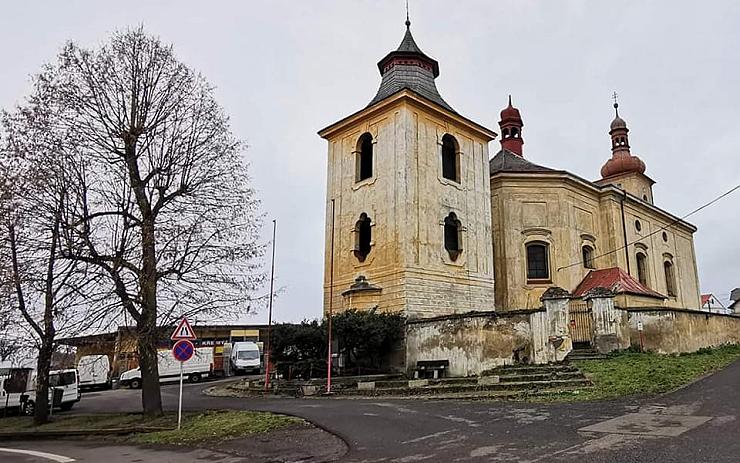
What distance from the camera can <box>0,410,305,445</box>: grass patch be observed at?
40.3ft

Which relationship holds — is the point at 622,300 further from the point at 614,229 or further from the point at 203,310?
the point at 203,310

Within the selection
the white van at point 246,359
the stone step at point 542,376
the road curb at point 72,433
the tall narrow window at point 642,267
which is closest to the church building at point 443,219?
the tall narrow window at point 642,267

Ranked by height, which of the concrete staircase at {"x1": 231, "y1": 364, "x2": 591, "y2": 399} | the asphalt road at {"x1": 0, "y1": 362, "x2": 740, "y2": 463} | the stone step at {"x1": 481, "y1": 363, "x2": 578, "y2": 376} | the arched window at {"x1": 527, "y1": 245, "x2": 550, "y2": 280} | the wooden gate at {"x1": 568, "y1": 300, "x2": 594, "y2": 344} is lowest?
the asphalt road at {"x1": 0, "y1": 362, "x2": 740, "y2": 463}

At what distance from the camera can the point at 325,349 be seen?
2323cm

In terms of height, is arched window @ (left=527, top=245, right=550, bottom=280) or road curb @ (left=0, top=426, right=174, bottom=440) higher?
arched window @ (left=527, top=245, right=550, bottom=280)

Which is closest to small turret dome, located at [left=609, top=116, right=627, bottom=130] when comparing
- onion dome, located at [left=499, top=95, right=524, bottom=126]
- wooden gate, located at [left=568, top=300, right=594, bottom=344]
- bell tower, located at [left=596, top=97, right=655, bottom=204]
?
bell tower, located at [left=596, top=97, right=655, bottom=204]

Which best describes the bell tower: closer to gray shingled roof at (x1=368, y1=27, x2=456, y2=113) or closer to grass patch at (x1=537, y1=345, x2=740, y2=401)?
gray shingled roof at (x1=368, y1=27, x2=456, y2=113)

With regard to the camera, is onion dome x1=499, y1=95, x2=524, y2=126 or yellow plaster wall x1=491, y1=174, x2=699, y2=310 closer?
yellow plaster wall x1=491, y1=174, x2=699, y2=310

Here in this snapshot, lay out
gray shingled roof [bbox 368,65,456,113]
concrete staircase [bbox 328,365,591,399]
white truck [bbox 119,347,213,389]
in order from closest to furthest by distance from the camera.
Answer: concrete staircase [bbox 328,365,591,399]
gray shingled roof [bbox 368,65,456,113]
white truck [bbox 119,347,213,389]

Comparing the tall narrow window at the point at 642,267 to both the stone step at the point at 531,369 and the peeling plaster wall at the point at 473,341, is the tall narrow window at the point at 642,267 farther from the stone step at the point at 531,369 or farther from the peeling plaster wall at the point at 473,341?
the stone step at the point at 531,369

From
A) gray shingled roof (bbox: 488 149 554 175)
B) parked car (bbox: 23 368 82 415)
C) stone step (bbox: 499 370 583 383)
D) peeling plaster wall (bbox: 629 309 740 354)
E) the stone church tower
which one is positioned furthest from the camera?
gray shingled roof (bbox: 488 149 554 175)

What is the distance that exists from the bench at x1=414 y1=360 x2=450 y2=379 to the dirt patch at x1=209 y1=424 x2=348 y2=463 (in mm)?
9876

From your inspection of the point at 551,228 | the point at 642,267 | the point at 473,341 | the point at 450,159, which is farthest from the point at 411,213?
the point at 642,267

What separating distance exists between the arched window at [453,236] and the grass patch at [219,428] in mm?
14926
